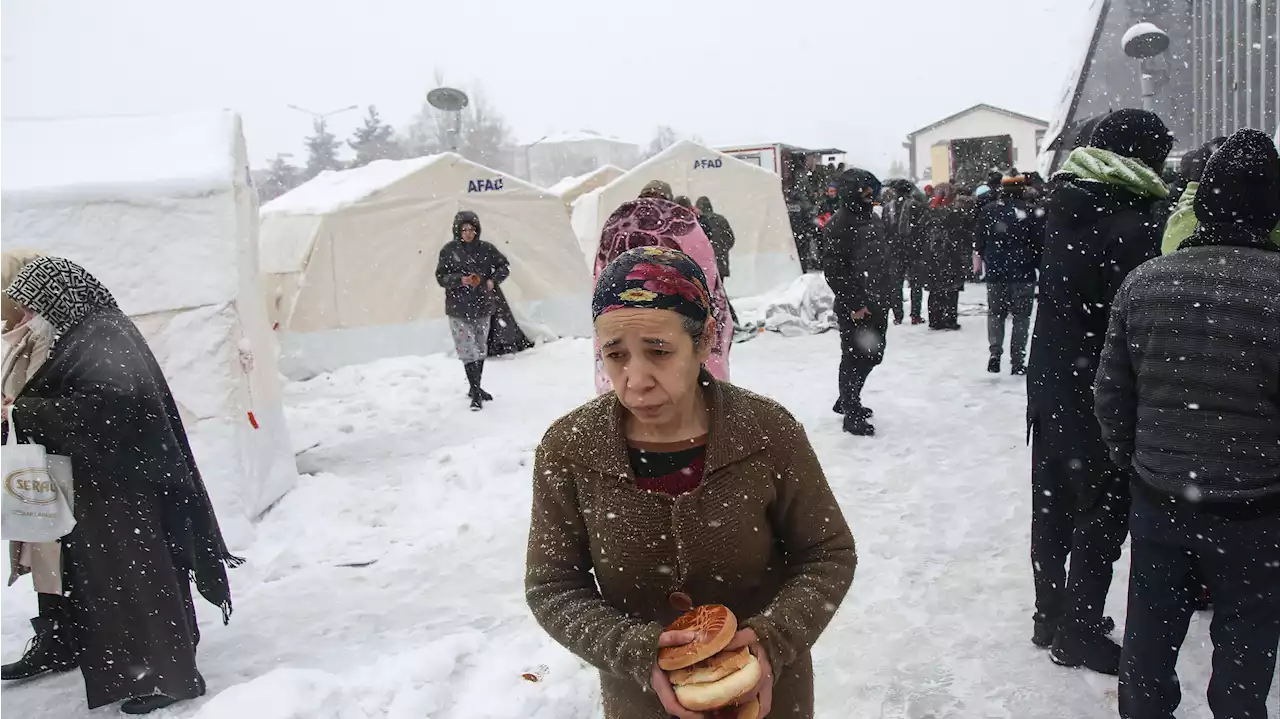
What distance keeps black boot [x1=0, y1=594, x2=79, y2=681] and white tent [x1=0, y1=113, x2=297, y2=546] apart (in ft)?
4.69

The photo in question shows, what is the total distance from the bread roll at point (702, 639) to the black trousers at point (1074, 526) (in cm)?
228

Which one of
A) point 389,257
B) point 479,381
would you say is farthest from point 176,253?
point 389,257

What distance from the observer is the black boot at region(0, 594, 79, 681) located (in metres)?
4.14

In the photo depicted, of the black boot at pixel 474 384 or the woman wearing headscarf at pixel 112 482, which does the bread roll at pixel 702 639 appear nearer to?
the woman wearing headscarf at pixel 112 482

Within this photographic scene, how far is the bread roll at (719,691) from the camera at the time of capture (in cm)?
157

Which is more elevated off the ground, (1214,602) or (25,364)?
(25,364)

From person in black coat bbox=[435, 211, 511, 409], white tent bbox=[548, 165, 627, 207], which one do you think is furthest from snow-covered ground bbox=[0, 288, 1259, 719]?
white tent bbox=[548, 165, 627, 207]

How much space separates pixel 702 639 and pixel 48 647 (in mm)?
4060

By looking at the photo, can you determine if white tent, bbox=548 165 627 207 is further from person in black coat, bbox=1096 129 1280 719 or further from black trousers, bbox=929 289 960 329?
person in black coat, bbox=1096 129 1280 719

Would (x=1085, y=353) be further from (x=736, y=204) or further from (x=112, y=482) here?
(x=736, y=204)

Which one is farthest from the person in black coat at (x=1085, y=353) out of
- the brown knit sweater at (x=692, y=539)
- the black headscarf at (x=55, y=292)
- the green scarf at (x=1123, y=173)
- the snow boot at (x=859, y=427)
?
the black headscarf at (x=55, y=292)

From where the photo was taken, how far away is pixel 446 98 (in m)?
16.3

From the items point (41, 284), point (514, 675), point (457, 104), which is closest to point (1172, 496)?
point (514, 675)

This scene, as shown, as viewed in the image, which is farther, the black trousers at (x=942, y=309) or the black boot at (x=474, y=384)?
the black trousers at (x=942, y=309)
